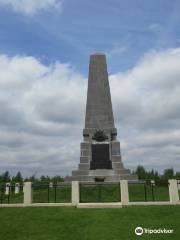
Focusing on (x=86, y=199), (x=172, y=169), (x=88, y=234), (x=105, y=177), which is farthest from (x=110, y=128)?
(x=172, y=169)

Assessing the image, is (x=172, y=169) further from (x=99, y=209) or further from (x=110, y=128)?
(x=99, y=209)

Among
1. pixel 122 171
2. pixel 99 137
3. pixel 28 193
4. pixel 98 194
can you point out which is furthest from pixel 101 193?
pixel 99 137

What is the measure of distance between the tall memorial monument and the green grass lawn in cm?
993

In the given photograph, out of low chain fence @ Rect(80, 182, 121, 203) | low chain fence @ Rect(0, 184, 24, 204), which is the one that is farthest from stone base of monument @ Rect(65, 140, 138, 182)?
low chain fence @ Rect(0, 184, 24, 204)

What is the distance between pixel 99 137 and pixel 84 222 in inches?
575

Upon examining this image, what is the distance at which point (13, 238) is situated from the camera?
416 inches

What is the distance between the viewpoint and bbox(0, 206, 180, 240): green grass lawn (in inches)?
418

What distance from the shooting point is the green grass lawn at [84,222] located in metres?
10.6

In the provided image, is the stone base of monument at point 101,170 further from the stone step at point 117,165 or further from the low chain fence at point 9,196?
the low chain fence at point 9,196

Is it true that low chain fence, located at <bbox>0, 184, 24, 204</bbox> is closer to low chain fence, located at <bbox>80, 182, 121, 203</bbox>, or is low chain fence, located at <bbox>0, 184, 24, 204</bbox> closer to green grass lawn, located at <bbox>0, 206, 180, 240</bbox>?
green grass lawn, located at <bbox>0, 206, 180, 240</bbox>

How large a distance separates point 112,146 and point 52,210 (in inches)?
492

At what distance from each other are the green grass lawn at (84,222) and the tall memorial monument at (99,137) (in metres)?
9.93

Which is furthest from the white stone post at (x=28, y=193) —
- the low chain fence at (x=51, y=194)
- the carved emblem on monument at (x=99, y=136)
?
the carved emblem on monument at (x=99, y=136)

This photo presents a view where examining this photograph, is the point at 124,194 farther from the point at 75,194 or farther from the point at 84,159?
the point at 84,159
